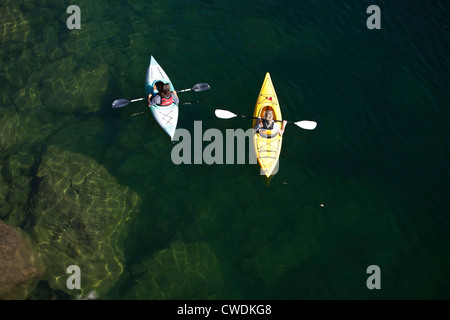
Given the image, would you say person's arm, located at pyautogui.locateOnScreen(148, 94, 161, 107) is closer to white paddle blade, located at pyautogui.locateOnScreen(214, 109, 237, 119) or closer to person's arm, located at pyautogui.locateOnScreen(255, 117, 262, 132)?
white paddle blade, located at pyautogui.locateOnScreen(214, 109, 237, 119)

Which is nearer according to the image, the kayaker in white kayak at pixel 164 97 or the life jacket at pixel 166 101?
the kayaker in white kayak at pixel 164 97

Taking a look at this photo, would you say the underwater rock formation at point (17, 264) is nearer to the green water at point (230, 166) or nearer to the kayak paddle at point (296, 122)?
the green water at point (230, 166)

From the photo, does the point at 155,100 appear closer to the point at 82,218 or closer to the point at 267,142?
the point at 267,142

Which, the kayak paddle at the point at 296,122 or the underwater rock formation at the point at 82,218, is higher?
the kayak paddle at the point at 296,122

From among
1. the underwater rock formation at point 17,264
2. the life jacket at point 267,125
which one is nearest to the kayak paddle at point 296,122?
the life jacket at point 267,125

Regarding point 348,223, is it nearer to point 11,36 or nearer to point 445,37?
point 445,37

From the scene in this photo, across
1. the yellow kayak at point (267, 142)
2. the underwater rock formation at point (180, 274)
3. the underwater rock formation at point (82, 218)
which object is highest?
the yellow kayak at point (267, 142)

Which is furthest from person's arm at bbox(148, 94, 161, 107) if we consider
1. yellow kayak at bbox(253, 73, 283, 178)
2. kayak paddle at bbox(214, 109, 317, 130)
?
yellow kayak at bbox(253, 73, 283, 178)

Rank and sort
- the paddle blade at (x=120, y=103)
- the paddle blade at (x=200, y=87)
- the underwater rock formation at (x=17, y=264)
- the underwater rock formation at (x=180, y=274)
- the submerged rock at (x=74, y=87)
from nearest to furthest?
the underwater rock formation at (x=17, y=264) → the underwater rock formation at (x=180, y=274) → the paddle blade at (x=120, y=103) → the paddle blade at (x=200, y=87) → the submerged rock at (x=74, y=87)
